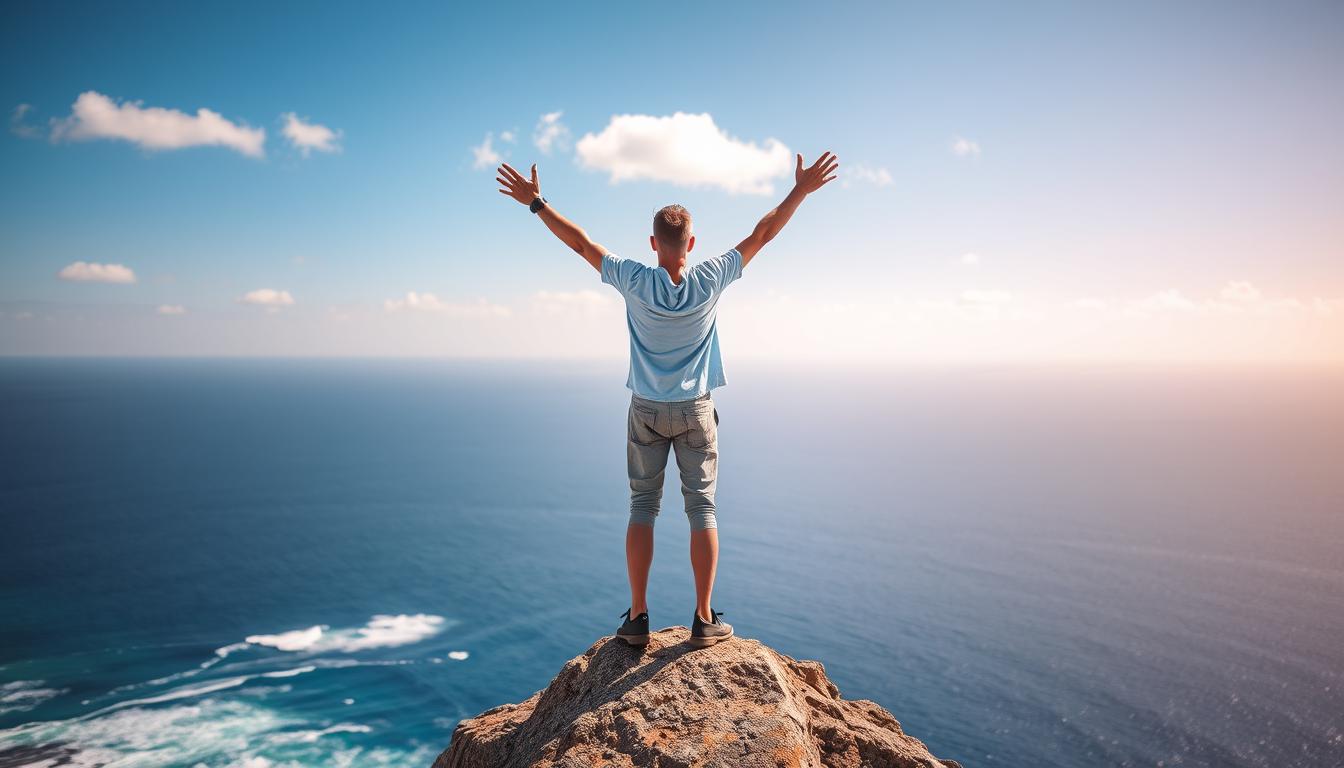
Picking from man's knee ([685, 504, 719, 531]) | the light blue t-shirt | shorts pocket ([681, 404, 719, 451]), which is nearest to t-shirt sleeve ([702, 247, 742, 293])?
the light blue t-shirt

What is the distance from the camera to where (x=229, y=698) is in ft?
142

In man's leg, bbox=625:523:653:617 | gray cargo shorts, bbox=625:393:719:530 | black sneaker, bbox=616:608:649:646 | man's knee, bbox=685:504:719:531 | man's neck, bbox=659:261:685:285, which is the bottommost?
black sneaker, bbox=616:608:649:646

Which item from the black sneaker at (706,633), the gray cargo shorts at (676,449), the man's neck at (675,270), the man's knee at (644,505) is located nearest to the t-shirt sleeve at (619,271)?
the man's neck at (675,270)

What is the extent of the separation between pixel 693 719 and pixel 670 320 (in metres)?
3.38

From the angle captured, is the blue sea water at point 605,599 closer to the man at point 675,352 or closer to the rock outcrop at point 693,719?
the rock outcrop at point 693,719

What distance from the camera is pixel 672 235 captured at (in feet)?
20.9

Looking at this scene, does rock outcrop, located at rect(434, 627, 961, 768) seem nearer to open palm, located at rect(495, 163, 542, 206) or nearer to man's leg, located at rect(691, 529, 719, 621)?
→ man's leg, located at rect(691, 529, 719, 621)

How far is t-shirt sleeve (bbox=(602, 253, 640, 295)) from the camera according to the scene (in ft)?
20.6

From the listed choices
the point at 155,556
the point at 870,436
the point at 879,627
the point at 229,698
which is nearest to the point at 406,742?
the point at 229,698

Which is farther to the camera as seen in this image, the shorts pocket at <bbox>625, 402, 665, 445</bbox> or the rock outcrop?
the shorts pocket at <bbox>625, 402, 665, 445</bbox>

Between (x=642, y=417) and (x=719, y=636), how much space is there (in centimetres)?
225

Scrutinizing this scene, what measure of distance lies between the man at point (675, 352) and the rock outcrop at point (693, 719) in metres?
0.52

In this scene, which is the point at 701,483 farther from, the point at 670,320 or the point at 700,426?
the point at 670,320

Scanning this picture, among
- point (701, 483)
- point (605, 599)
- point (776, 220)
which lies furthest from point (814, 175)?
point (605, 599)
